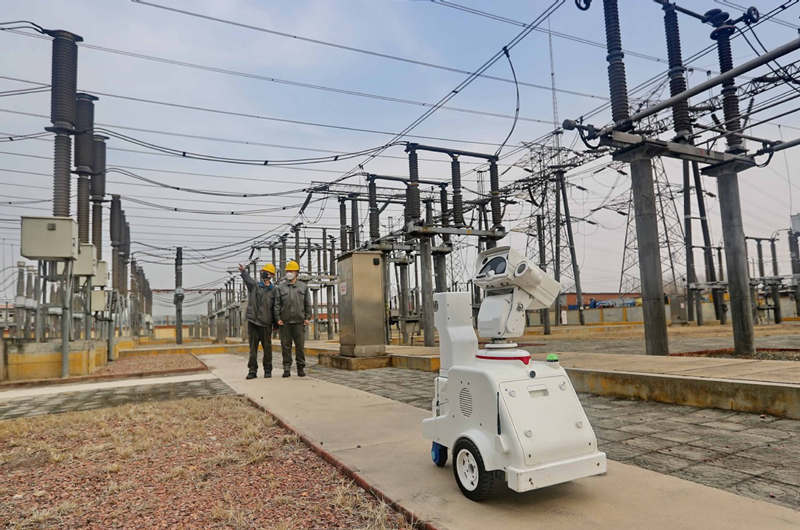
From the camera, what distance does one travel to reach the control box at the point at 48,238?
10.3 m

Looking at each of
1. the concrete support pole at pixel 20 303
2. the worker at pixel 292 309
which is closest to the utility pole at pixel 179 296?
the concrete support pole at pixel 20 303

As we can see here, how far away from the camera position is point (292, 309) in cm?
958

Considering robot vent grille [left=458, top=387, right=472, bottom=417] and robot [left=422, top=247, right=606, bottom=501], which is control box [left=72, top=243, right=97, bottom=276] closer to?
robot [left=422, top=247, right=606, bottom=501]

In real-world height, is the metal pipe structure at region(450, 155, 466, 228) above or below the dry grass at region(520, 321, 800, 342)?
above

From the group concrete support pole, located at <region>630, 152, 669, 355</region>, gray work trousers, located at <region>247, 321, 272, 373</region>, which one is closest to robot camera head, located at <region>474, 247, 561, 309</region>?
concrete support pole, located at <region>630, 152, 669, 355</region>

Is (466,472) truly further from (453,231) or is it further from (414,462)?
(453,231)

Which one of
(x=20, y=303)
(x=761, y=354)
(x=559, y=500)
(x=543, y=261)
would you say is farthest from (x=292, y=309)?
(x=20, y=303)

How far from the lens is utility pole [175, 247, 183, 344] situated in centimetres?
2886

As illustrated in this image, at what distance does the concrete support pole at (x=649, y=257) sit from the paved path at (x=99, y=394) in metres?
7.86

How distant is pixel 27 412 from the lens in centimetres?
676

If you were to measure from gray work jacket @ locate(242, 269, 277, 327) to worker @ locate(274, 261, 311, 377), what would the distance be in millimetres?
200

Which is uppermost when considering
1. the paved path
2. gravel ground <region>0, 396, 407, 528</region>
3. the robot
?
the robot

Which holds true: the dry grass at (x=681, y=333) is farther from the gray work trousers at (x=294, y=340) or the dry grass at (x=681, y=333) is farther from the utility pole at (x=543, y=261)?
the gray work trousers at (x=294, y=340)

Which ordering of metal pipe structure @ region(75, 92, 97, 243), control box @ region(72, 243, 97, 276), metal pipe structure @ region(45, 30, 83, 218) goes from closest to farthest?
metal pipe structure @ region(45, 30, 83, 218) < control box @ region(72, 243, 97, 276) < metal pipe structure @ region(75, 92, 97, 243)
